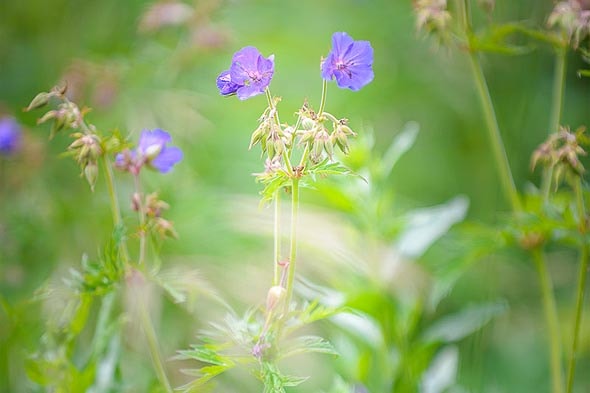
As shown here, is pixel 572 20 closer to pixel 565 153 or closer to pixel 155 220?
pixel 565 153

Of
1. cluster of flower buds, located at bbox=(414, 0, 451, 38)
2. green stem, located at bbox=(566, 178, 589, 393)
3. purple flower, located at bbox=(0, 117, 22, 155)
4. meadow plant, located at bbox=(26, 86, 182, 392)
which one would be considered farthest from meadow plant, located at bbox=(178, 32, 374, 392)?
purple flower, located at bbox=(0, 117, 22, 155)

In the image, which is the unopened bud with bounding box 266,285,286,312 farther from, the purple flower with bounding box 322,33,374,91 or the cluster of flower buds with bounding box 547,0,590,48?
the cluster of flower buds with bounding box 547,0,590,48

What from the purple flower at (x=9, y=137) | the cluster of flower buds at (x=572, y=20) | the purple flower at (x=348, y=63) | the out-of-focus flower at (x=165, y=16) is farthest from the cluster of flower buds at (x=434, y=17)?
the purple flower at (x=9, y=137)

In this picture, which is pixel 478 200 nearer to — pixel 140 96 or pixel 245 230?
pixel 245 230

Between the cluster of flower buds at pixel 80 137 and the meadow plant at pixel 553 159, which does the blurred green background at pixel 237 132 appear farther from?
the cluster of flower buds at pixel 80 137

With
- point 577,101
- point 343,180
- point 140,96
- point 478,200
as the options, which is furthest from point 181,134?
point 577,101

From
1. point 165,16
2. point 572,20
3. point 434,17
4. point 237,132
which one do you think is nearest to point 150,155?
point 434,17
